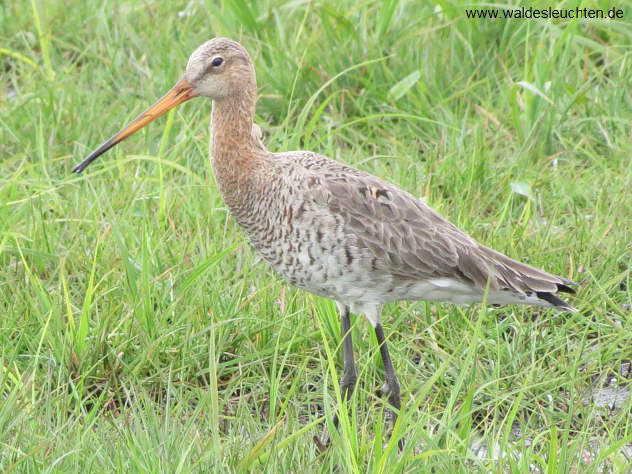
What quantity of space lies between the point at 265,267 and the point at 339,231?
1084mm

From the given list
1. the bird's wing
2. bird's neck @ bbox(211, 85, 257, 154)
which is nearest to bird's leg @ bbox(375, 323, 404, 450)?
the bird's wing

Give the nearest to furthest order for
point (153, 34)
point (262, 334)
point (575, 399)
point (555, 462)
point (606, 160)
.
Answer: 1. point (555, 462)
2. point (575, 399)
3. point (262, 334)
4. point (606, 160)
5. point (153, 34)

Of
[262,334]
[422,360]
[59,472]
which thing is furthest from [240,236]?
[59,472]

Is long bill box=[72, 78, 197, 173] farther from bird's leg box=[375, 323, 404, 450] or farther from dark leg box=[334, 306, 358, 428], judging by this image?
bird's leg box=[375, 323, 404, 450]

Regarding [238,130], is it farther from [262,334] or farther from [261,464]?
[261,464]

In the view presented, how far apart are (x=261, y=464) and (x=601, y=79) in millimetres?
3939

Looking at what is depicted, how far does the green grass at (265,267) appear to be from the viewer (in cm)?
407

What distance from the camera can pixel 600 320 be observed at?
5133 mm

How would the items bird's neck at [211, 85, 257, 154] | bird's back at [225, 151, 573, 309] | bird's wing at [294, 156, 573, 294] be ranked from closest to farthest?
bird's back at [225, 151, 573, 309] → bird's wing at [294, 156, 573, 294] → bird's neck at [211, 85, 257, 154]

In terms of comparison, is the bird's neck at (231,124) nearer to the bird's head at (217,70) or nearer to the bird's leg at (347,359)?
the bird's head at (217,70)

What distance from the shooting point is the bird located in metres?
4.58

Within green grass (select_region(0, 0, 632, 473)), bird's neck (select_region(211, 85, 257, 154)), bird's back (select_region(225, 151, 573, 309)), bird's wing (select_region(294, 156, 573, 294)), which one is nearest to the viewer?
green grass (select_region(0, 0, 632, 473))

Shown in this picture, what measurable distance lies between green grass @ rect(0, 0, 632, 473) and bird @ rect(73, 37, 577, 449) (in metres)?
0.27

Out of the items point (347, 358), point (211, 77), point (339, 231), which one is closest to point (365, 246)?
point (339, 231)
